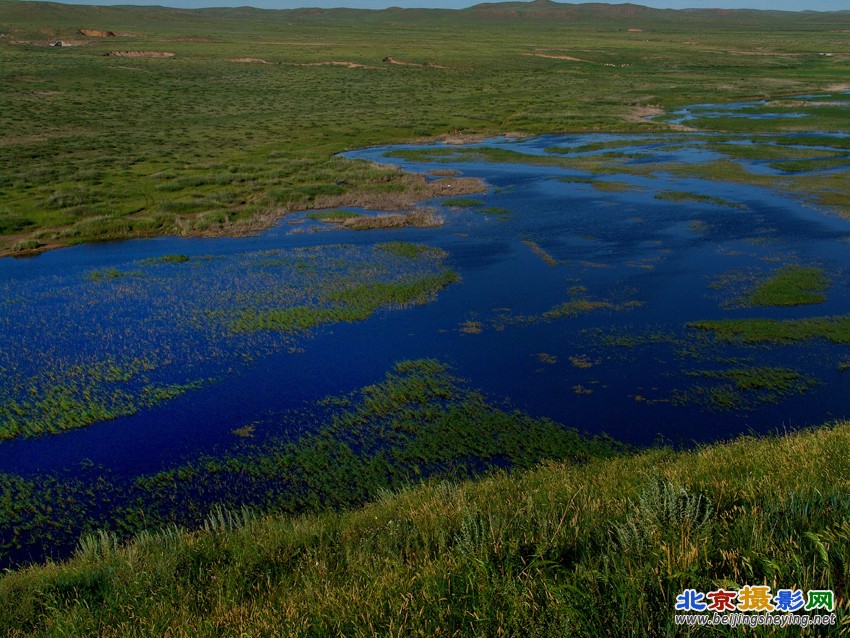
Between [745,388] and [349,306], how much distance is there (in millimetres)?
12062

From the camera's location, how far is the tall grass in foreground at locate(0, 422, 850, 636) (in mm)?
5117

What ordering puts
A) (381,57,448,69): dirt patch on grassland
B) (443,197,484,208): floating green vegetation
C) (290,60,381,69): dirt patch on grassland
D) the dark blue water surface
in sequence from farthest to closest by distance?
(381,57,448,69): dirt patch on grassland → (290,60,381,69): dirt patch on grassland → (443,197,484,208): floating green vegetation → the dark blue water surface

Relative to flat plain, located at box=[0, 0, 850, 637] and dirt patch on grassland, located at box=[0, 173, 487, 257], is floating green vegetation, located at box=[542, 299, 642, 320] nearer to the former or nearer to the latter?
flat plain, located at box=[0, 0, 850, 637]

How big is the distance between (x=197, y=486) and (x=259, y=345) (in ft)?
21.2

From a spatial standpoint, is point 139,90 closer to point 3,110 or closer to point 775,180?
point 3,110

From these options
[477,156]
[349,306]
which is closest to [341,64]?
[477,156]

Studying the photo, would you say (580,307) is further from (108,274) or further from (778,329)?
(108,274)

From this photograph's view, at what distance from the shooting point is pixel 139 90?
265ft

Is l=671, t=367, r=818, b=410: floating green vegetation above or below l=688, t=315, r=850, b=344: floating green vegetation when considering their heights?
below

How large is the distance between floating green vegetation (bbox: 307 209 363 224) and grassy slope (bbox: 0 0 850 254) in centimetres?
183

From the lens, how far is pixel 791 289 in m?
22.1

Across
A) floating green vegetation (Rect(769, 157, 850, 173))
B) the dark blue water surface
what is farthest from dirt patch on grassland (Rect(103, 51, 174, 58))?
floating green vegetation (Rect(769, 157, 850, 173))

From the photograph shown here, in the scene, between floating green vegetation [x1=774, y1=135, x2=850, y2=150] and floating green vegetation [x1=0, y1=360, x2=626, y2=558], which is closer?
floating green vegetation [x1=0, y1=360, x2=626, y2=558]

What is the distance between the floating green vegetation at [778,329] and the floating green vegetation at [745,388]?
1.90 m
